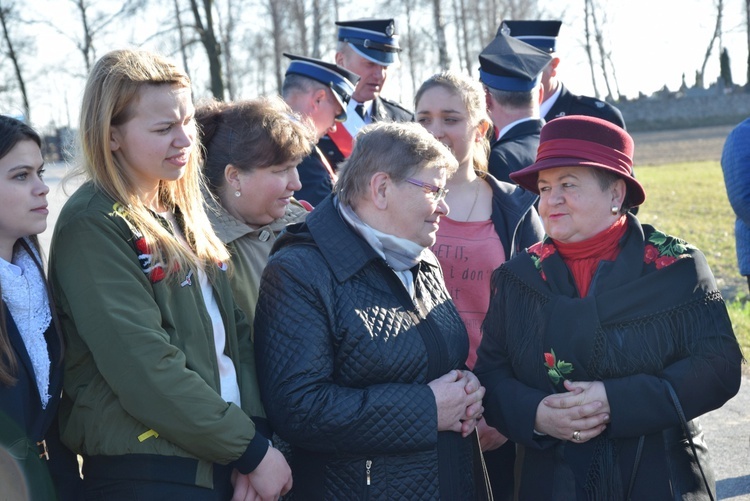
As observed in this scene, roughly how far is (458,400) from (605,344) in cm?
52

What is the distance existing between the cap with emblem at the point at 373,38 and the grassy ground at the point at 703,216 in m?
3.62

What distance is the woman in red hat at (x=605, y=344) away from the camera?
9.03 ft

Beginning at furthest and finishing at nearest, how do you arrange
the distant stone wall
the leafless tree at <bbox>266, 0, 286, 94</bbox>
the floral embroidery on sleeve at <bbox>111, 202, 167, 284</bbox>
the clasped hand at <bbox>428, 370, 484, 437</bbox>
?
the distant stone wall → the leafless tree at <bbox>266, 0, 286, 94</bbox> → the clasped hand at <bbox>428, 370, 484, 437</bbox> → the floral embroidery on sleeve at <bbox>111, 202, 167, 284</bbox>

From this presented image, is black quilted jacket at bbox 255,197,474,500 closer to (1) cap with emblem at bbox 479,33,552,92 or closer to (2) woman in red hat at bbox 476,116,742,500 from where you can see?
(2) woman in red hat at bbox 476,116,742,500

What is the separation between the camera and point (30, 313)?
249cm

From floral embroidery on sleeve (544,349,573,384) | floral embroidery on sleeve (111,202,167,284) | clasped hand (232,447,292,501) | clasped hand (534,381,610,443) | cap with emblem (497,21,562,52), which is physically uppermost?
cap with emblem (497,21,562,52)

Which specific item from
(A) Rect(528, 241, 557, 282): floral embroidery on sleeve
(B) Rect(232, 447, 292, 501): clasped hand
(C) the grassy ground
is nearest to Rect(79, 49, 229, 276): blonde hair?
(B) Rect(232, 447, 292, 501): clasped hand

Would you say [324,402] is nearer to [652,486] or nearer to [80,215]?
[80,215]

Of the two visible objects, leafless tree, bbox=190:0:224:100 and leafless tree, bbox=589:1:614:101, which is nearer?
leafless tree, bbox=190:0:224:100

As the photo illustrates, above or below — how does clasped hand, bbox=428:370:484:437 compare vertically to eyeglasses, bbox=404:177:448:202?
below

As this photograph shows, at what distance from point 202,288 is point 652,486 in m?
1.62

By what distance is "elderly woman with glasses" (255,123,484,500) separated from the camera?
2.69m

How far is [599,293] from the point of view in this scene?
111 inches

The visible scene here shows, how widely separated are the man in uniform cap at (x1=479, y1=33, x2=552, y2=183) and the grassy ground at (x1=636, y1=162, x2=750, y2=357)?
3.31m
